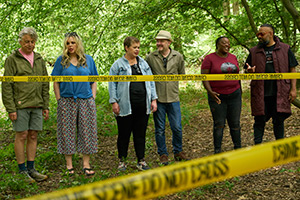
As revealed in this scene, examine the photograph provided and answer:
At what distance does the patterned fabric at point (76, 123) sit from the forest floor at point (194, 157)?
39 centimetres

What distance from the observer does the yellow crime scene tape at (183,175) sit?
1.40 metres

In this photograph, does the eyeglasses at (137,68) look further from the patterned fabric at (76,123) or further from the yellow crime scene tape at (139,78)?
the patterned fabric at (76,123)

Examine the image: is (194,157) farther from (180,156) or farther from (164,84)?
(164,84)

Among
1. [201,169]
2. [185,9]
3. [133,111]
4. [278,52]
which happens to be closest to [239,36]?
[185,9]

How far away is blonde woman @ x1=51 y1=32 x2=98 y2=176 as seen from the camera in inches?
189

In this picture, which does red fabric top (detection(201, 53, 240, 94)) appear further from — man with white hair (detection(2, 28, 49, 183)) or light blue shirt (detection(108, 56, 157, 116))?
man with white hair (detection(2, 28, 49, 183))

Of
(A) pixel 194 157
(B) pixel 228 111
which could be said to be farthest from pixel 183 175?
(A) pixel 194 157

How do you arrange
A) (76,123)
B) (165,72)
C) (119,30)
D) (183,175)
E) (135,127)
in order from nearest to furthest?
(183,175) → (76,123) → (135,127) → (165,72) → (119,30)

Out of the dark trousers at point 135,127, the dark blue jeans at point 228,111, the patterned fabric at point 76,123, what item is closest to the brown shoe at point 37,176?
the patterned fabric at point 76,123

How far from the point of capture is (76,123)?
16.2ft

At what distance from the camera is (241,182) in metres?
4.46

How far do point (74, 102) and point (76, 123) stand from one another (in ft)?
1.08

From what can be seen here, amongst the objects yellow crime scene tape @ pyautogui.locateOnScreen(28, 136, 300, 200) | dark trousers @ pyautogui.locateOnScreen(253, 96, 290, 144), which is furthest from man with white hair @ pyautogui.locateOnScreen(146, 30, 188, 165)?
yellow crime scene tape @ pyautogui.locateOnScreen(28, 136, 300, 200)

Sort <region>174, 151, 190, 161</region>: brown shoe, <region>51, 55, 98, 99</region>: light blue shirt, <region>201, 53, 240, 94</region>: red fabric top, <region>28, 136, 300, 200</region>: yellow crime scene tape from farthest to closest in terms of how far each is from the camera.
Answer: <region>174, 151, 190, 161</region>: brown shoe
<region>201, 53, 240, 94</region>: red fabric top
<region>51, 55, 98, 99</region>: light blue shirt
<region>28, 136, 300, 200</region>: yellow crime scene tape
